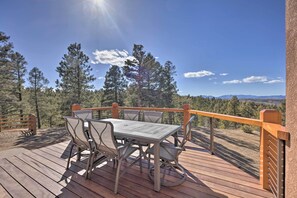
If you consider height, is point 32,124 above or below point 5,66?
below

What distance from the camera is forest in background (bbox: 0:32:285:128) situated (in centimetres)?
1249

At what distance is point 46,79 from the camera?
54.9 feet

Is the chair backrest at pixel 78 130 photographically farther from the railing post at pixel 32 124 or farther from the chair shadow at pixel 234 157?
the railing post at pixel 32 124

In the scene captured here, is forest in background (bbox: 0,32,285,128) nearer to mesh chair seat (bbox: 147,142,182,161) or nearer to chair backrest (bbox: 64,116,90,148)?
chair backrest (bbox: 64,116,90,148)

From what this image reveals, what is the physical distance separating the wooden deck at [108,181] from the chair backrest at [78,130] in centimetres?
60

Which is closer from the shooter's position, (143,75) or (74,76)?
(74,76)

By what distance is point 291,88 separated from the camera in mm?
1170

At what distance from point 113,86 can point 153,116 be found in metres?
15.1

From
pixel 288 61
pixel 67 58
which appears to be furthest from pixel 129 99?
pixel 288 61

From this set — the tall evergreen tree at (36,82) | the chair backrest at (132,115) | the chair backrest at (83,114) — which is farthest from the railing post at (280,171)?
the tall evergreen tree at (36,82)

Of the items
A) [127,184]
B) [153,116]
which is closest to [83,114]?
[153,116]

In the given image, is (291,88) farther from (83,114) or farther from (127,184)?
(83,114)

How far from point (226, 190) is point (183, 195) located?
→ 25.8 inches

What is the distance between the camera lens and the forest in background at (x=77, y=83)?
41.0ft
